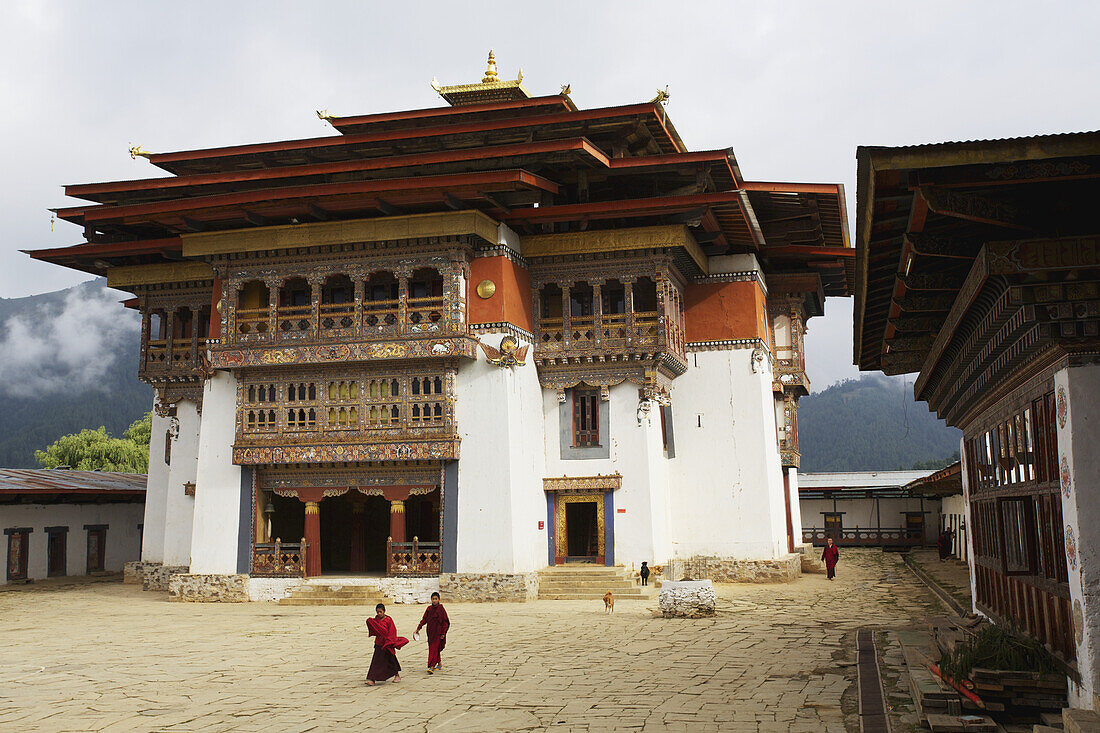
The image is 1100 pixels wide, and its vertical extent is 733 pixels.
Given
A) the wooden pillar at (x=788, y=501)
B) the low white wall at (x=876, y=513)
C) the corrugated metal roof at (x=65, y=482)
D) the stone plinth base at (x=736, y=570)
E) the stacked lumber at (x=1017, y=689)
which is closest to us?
the stacked lumber at (x=1017, y=689)

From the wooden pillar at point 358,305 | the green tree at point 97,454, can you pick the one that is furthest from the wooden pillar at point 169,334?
the green tree at point 97,454

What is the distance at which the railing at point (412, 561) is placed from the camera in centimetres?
2258

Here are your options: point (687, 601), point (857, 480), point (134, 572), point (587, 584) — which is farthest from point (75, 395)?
point (687, 601)

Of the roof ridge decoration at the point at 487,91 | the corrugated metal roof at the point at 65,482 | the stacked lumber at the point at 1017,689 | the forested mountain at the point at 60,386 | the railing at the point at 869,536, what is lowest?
the stacked lumber at the point at 1017,689

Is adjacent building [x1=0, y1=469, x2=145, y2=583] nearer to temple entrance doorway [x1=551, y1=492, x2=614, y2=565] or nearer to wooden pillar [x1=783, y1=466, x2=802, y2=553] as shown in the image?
temple entrance doorway [x1=551, y1=492, x2=614, y2=565]

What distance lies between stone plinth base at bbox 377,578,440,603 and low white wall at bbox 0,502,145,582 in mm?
13648

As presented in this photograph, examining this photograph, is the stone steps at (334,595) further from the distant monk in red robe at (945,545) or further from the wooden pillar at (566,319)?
the distant monk in red robe at (945,545)

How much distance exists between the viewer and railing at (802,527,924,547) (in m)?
43.3

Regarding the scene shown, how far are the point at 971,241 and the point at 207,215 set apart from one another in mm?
19936

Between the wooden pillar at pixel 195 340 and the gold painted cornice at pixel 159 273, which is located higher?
the gold painted cornice at pixel 159 273

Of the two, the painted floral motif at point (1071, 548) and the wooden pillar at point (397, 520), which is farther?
the wooden pillar at point (397, 520)

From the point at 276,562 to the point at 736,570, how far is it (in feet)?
38.3

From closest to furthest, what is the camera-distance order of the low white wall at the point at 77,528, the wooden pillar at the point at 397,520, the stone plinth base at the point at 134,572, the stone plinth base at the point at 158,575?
the wooden pillar at the point at 397,520 → the stone plinth base at the point at 158,575 → the stone plinth base at the point at 134,572 → the low white wall at the point at 77,528

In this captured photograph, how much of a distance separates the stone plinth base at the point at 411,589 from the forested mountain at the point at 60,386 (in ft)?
490
